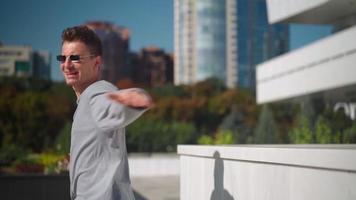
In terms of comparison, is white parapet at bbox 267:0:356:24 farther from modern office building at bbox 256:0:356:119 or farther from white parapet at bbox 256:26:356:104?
white parapet at bbox 256:26:356:104

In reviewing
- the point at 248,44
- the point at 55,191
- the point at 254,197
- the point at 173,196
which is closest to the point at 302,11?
the point at 173,196

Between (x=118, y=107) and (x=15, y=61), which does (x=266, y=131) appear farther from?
(x=15, y=61)

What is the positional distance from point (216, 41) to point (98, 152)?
350 ft

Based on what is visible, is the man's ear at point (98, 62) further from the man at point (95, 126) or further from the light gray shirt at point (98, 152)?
the light gray shirt at point (98, 152)

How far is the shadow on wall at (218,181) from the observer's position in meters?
4.18

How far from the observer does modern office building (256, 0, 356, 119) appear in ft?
74.1

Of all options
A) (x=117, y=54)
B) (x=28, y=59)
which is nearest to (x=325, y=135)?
(x=28, y=59)

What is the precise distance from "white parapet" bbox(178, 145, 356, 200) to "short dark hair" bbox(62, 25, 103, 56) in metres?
1.19

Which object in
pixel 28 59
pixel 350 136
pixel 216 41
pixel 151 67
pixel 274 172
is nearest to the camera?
pixel 274 172

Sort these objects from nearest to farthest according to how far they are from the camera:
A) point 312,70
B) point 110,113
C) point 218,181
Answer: point 110,113, point 218,181, point 312,70

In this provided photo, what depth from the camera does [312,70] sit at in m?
25.5

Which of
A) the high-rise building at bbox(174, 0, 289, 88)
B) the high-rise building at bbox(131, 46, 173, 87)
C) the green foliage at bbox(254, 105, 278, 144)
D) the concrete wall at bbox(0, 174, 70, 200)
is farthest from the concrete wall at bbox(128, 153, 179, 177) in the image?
the high-rise building at bbox(174, 0, 289, 88)

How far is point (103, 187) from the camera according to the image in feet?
8.64

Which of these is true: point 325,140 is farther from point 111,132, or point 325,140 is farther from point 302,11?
Answer: point 111,132
